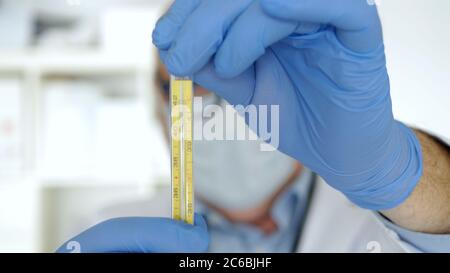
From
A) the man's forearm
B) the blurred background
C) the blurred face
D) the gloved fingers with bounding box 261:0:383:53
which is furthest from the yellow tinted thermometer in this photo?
the blurred background

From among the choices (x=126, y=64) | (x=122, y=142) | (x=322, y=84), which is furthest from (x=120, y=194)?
(x=322, y=84)

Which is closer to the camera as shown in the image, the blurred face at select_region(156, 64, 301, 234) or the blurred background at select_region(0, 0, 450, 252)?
the blurred face at select_region(156, 64, 301, 234)

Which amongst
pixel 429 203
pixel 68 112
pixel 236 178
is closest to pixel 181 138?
pixel 429 203

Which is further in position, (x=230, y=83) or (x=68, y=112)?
(x=68, y=112)

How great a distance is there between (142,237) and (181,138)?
0.41 feet

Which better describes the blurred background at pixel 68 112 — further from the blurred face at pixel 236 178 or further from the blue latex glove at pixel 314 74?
the blue latex glove at pixel 314 74

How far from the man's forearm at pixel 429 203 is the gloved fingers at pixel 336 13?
0.27 meters

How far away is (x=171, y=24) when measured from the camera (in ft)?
1.81

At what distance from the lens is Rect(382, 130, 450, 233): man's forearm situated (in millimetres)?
687

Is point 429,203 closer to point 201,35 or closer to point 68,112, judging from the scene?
point 201,35

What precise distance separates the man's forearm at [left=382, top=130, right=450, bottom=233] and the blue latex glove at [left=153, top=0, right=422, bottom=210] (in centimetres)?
3

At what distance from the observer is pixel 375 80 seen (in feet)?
1.86

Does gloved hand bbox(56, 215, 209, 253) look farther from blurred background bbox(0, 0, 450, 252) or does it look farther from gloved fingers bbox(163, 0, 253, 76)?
blurred background bbox(0, 0, 450, 252)
